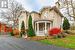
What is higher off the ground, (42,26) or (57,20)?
(57,20)

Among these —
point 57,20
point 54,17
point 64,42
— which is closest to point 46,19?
point 54,17

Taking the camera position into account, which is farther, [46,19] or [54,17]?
[54,17]

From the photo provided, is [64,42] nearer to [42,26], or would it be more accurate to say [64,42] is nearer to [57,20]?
[42,26]

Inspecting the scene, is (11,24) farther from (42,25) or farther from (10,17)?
(42,25)

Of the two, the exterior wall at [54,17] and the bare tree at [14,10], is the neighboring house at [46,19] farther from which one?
the bare tree at [14,10]

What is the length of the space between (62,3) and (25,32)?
403 inches

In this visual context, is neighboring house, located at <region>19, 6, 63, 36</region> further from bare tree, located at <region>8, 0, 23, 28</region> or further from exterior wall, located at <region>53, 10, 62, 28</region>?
bare tree, located at <region>8, 0, 23, 28</region>

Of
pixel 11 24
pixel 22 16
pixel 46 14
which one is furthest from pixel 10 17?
pixel 46 14

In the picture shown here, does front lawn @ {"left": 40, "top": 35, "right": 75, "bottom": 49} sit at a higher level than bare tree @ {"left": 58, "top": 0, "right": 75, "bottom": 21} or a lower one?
lower

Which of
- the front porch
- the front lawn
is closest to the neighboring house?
the front porch

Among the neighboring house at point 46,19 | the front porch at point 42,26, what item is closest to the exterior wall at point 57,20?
the neighboring house at point 46,19

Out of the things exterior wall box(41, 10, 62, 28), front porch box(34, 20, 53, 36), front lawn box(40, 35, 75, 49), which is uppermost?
exterior wall box(41, 10, 62, 28)

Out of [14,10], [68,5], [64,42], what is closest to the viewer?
[64,42]

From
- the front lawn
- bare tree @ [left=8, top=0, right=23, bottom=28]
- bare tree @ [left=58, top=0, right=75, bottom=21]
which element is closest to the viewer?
the front lawn
